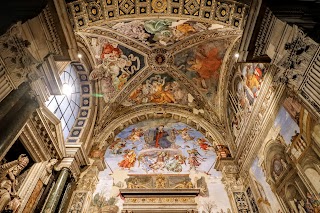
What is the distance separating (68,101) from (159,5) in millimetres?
4921

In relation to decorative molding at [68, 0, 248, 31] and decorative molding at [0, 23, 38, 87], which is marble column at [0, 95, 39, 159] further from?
decorative molding at [68, 0, 248, 31]

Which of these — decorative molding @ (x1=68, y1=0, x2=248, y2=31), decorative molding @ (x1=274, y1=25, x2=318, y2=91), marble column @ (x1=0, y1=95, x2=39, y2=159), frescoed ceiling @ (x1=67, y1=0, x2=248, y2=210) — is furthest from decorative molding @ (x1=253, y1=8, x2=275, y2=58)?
marble column @ (x1=0, y1=95, x2=39, y2=159)

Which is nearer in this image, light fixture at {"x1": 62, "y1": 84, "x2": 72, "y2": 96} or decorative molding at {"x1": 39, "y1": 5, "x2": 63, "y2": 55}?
decorative molding at {"x1": 39, "y1": 5, "x2": 63, "y2": 55}

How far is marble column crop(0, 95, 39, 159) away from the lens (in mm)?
3930

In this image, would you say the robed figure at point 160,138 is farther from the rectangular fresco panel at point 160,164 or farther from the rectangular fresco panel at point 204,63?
the rectangular fresco panel at point 204,63

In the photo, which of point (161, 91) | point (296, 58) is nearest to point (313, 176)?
point (296, 58)

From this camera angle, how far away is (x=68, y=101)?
8.45 m

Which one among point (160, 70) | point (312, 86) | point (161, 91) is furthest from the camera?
point (161, 91)

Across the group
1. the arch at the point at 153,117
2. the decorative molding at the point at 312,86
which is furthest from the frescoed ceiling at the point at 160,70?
the decorative molding at the point at 312,86

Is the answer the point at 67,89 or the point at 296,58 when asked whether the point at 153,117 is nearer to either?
the point at 67,89

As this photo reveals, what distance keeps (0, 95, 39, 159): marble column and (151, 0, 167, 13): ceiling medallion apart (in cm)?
436

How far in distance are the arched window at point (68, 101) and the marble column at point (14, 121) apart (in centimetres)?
290

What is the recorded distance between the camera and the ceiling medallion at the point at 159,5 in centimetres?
654

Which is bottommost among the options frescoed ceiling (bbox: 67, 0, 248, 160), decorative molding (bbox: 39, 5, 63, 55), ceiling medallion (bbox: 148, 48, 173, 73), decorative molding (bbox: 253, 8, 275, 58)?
decorative molding (bbox: 253, 8, 275, 58)
